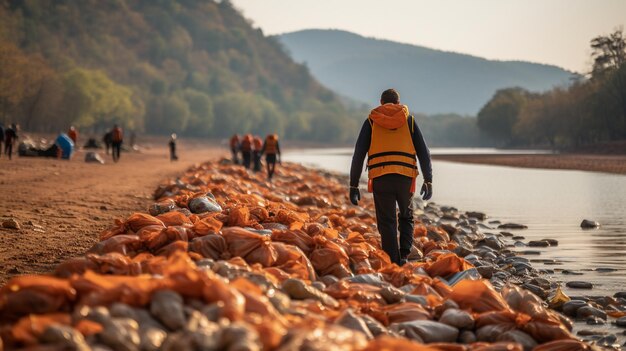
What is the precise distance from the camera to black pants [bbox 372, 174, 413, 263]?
7316 millimetres

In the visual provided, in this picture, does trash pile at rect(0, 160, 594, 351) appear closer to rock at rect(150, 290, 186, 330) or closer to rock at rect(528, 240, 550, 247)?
rock at rect(150, 290, 186, 330)

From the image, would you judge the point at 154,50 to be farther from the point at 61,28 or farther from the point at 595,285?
the point at 595,285

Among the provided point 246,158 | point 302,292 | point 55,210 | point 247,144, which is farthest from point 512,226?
point 246,158

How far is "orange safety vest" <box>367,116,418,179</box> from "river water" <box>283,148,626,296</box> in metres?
2.46

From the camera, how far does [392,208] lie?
7.45m

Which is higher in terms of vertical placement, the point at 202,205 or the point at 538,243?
the point at 202,205

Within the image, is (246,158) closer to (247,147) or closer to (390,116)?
(247,147)

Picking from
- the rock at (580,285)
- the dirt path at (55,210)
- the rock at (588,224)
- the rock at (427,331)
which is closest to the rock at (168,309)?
the rock at (427,331)

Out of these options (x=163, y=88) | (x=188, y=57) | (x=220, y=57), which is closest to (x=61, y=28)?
(x=163, y=88)

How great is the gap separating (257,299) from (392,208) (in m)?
3.63

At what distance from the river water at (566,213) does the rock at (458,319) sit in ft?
9.85

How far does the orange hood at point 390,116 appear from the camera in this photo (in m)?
7.18

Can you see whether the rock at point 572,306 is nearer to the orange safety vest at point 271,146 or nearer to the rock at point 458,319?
the rock at point 458,319

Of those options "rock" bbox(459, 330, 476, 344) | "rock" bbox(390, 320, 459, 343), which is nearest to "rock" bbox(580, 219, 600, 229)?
"rock" bbox(459, 330, 476, 344)
